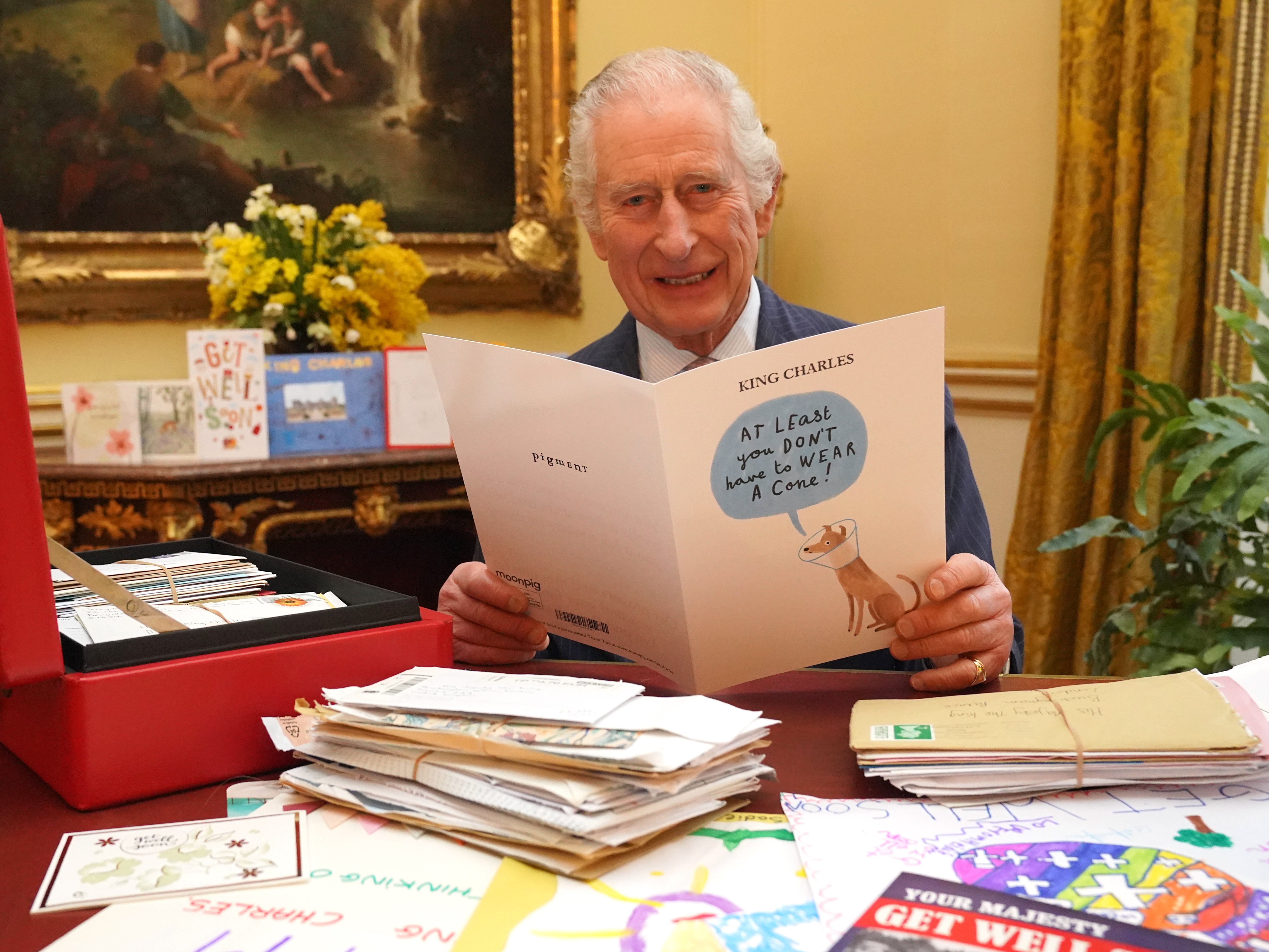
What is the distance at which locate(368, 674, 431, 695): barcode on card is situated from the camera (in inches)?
33.3

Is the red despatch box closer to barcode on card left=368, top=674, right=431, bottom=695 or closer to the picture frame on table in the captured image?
barcode on card left=368, top=674, right=431, bottom=695

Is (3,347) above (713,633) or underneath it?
above

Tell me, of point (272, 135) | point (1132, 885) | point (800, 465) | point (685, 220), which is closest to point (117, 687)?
point (800, 465)

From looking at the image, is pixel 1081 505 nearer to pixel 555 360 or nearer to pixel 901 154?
pixel 901 154

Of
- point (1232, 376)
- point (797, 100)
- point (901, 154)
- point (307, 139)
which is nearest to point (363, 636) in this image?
point (1232, 376)

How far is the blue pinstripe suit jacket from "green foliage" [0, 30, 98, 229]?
5.62 ft

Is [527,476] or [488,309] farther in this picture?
[488,309]

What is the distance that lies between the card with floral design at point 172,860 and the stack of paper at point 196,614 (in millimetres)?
147

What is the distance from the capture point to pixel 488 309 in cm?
334

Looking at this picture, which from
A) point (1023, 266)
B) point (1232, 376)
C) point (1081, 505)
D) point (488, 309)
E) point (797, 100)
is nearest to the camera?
point (1232, 376)

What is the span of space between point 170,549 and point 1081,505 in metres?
2.23

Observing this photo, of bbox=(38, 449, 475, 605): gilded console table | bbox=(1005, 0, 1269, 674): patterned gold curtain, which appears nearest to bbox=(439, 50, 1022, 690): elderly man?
bbox=(38, 449, 475, 605): gilded console table

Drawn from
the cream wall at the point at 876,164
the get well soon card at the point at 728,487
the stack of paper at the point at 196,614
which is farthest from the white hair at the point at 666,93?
the cream wall at the point at 876,164

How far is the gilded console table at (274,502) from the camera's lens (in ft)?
7.74
